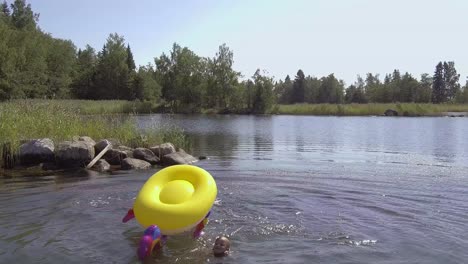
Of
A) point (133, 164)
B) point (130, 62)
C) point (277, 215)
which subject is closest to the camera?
point (277, 215)

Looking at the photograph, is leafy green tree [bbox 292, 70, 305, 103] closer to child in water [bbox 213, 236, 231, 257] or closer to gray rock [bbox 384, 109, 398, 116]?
gray rock [bbox 384, 109, 398, 116]

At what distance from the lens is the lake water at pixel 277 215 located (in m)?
7.52

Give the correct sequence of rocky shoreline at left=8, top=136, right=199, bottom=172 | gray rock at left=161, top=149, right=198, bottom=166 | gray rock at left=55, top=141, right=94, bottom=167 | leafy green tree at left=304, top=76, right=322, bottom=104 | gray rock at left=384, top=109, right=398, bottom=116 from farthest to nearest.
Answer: leafy green tree at left=304, top=76, right=322, bottom=104
gray rock at left=384, top=109, right=398, bottom=116
gray rock at left=161, top=149, right=198, bottom=166
gray rock at left=55, top=141, right=94, bottom=167
rocky shoreline at left=8, top=136, right=199, bottom=172

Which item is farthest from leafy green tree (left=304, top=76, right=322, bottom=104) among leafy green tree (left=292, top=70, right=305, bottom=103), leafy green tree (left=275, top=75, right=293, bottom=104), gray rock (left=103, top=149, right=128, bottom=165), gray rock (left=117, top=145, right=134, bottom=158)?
gray rock (left=103, top=149, right=128, bottom=165)

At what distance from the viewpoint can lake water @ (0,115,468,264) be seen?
7516 millimetres

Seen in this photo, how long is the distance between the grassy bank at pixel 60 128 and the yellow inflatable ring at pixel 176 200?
1028cm

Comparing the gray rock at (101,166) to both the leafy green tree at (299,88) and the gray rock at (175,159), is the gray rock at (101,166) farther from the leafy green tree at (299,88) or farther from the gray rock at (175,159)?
the leafy green tree at (299,88)

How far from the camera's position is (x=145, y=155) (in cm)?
1820

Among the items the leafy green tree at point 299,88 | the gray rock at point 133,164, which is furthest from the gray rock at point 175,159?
the leafy green tree at point 299,88

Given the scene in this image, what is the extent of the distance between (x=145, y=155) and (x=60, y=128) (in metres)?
3.60

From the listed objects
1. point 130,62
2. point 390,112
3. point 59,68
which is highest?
point 130,62

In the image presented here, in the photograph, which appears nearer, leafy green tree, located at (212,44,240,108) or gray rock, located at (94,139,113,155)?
gray rock, located at (94,139,113,155)

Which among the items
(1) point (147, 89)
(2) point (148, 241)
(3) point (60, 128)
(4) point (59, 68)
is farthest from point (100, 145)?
(1) point (147, 89)

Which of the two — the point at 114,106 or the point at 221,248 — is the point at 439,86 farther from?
the point at 221,248
